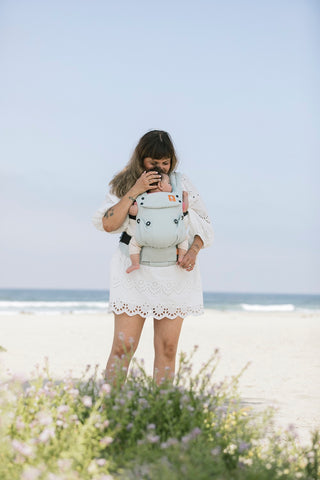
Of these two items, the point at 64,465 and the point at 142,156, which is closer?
the point at 64,465

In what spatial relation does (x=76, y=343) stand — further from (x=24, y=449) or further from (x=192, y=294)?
(x=24, y=449)

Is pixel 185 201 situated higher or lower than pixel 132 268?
higher

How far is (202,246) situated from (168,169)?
0.58 metres

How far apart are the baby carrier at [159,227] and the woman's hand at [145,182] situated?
0.05 m

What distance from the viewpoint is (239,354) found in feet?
34.6

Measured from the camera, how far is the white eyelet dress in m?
3.62

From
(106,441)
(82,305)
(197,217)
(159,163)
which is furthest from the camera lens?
(82,305)

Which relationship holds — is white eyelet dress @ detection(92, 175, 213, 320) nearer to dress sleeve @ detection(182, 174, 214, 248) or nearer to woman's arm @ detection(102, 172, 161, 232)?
woman's arm @ detection(102, 172, 161, 232)

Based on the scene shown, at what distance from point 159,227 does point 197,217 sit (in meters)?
0.44

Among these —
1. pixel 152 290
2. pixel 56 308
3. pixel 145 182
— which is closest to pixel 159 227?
pixel 145 182

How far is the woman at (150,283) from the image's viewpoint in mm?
3609

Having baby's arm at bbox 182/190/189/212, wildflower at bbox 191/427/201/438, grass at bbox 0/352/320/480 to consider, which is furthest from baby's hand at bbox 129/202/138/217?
wildflower at bbox 191/427/201/438

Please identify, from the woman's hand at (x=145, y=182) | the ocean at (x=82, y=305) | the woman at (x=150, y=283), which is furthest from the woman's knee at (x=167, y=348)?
the ocean at (x=82, y=305)

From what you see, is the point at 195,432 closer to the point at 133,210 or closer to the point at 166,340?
the point at 166,340
